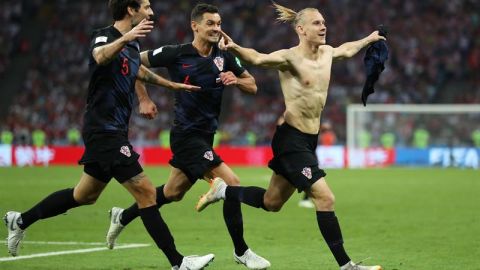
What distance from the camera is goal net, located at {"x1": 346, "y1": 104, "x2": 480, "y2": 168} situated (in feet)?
112

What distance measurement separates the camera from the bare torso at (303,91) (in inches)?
360

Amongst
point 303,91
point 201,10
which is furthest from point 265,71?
point 303,91

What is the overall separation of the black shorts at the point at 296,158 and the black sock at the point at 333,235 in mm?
318

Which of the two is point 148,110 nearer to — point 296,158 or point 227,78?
point 227,78

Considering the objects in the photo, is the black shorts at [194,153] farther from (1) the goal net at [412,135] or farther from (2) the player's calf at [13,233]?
(1) the goal net at [412,135]

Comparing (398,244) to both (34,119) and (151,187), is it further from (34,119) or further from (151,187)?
(34,119)

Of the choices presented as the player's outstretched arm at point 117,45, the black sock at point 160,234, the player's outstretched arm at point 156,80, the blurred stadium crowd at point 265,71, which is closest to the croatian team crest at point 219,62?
the player's outstretched arm at point 156,80

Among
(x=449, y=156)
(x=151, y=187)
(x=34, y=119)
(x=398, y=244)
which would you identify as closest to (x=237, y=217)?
(x=151, y=187)

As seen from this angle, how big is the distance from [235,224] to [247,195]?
0.35 meters

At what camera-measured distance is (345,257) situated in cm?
859

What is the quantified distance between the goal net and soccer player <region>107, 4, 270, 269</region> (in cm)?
2467

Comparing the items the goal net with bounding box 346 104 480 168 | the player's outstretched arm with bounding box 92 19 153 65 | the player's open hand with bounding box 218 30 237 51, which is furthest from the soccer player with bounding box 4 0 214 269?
the goal net with bounding box 346 104 480 168

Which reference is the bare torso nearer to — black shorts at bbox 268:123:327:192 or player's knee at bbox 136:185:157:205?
black shorts at bbox 268:123:327:192

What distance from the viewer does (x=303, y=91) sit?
9195 mm
